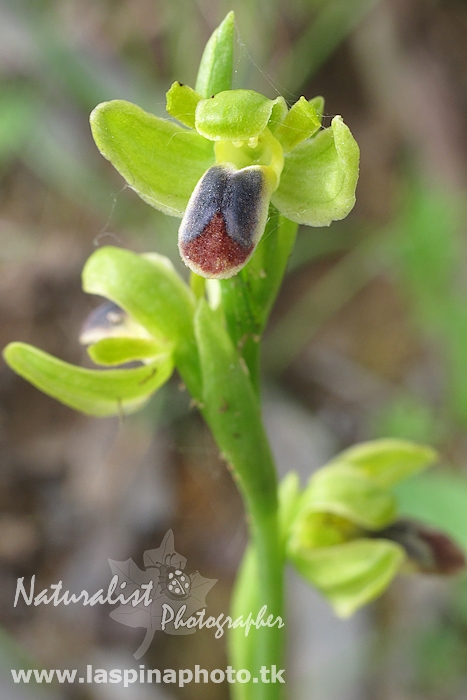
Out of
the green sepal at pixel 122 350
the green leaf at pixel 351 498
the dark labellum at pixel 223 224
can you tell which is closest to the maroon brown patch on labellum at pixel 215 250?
the dark labellum at pixel 223 224

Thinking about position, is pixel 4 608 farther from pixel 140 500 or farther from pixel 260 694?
pixel 260 694

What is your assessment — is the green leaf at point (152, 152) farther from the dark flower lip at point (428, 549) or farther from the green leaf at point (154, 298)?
the dark flower lip at point (428, 549)

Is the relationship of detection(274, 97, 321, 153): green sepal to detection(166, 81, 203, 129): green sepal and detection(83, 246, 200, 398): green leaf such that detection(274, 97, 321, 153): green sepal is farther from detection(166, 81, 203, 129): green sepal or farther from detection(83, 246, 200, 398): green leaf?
detection(83, 246, 200, 398): green leaf

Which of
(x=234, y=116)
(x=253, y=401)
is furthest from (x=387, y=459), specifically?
(x=234, y=116)

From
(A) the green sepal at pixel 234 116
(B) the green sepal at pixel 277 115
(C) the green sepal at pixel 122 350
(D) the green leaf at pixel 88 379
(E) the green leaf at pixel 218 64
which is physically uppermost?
(E) the green leaf at pixel 218 64

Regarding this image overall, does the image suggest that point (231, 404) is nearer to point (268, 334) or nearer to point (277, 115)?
point (277, 115)

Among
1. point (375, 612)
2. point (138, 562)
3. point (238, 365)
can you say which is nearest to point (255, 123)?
point (238, 365)

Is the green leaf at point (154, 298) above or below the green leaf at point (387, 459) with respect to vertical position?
above
